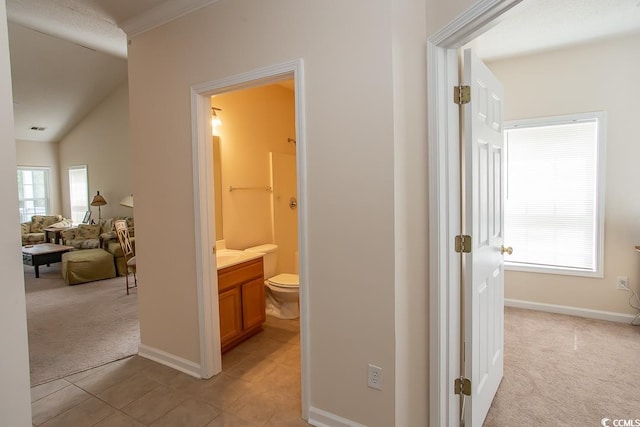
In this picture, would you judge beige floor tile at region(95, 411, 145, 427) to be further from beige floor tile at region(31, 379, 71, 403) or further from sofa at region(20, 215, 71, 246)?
sofa at region(20, 215, 71, 246)

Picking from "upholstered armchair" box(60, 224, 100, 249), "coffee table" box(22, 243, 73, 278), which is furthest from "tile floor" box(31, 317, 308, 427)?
"upholstered armchair" box(60, 224, 100, 249)

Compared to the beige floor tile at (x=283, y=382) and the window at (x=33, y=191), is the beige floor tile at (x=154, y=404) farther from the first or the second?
the window at (x=33, y=191)

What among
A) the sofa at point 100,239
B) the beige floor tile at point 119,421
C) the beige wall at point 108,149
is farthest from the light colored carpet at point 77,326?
the beige wall at point 108,149

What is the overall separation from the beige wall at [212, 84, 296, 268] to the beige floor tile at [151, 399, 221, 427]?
5.37 feet

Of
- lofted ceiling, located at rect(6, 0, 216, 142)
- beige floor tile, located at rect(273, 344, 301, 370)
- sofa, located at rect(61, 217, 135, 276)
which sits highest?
lofted ceiling, located at rect(6, 0, 216, 142)

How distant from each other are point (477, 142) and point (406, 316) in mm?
974

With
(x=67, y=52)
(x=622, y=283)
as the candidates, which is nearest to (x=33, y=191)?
(x=67, y=52)

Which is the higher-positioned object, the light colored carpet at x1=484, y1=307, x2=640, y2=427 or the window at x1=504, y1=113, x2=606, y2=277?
the window at x1=504, y1=113, x2=606, y2=277

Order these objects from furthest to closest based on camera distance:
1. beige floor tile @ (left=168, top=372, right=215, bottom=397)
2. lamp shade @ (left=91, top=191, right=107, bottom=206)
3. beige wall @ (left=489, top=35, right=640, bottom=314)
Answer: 1. lamp shade @ (left=91, top=191, right=107, bottom=206)
2. beige wall @ (left=489, top=35, right=640, bottom=314)
3. beige floor tile @ (left=168, top=372, right=215, bottom=397)

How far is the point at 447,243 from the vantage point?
5.65 feet

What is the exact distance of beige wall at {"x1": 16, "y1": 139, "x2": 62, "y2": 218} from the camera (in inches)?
317

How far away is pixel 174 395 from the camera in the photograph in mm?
2273

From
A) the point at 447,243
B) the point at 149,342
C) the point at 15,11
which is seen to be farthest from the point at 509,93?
the point at 15,11

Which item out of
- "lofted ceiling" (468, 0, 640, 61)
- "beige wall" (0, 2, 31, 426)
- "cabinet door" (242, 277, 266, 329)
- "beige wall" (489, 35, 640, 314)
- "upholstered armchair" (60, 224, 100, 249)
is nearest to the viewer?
"beige wall" (0, 2, 31, 426)
